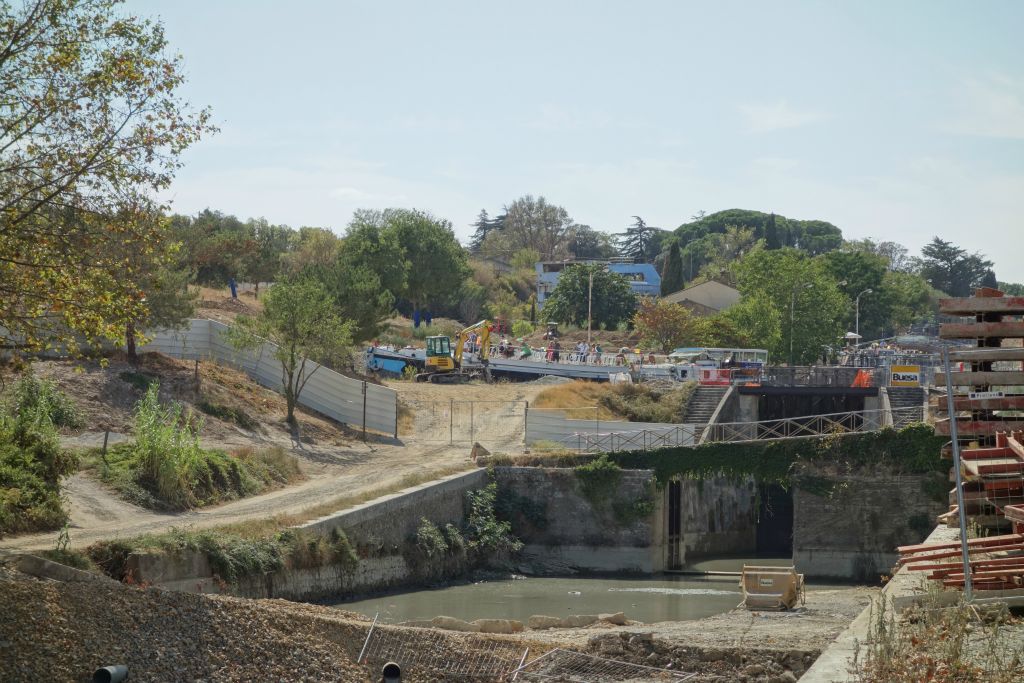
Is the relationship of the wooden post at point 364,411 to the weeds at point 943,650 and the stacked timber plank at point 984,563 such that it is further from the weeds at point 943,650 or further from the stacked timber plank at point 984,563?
the weeds at point 943,650

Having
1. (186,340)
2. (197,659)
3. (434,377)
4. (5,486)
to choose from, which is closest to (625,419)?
(434,377)

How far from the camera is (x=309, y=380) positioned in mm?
49125

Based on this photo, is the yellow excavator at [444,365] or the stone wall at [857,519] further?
the yellow excavator at [444,365]

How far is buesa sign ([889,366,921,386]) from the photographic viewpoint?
55.1 metres

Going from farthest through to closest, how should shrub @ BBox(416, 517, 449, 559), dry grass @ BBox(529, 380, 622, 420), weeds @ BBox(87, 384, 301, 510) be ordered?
dry grass @ BBox(529, 380, 622, 420) < shrub @ BBox(416, 517, 449, 559) < weeds @ BBox(87, 384, 301, 510)

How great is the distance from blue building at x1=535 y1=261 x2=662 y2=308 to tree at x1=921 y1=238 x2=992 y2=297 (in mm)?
51205

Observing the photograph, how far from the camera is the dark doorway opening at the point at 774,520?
5206cm

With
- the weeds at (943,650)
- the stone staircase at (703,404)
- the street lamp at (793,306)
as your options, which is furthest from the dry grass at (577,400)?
the weeds at (943,650)

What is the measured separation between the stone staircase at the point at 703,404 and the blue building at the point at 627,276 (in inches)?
2394

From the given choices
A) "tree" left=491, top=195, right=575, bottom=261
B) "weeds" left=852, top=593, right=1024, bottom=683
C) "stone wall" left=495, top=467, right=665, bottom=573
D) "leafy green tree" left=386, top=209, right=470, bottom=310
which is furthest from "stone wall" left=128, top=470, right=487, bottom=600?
"tree" left=491, top=195, right=575, bottom=261

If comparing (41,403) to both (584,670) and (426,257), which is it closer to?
(584,670)

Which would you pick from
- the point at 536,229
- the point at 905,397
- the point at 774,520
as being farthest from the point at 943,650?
the point at 536,229

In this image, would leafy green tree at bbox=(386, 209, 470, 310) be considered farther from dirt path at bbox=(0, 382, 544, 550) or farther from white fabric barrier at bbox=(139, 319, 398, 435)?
white fabric barrier at bbox=(139, 319, 398, 435)

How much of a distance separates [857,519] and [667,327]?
132 ft
